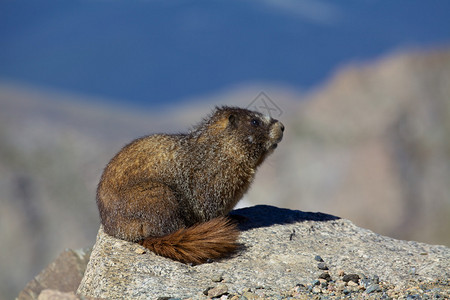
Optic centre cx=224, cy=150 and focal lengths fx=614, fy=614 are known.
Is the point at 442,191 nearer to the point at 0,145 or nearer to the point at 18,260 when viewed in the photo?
the point at 18,260

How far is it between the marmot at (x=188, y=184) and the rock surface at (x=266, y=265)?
0.24 m

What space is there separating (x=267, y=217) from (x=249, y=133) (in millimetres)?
1572

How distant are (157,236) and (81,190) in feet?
56.7

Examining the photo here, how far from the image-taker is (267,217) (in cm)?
999

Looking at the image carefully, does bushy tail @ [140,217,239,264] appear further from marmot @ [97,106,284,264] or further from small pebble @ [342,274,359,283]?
small pebble @ [342,274,359,283]

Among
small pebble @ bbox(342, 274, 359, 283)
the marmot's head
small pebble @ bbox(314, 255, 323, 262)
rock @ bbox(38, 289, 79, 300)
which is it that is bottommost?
rock @ bbox(38, 289, 79, 300)

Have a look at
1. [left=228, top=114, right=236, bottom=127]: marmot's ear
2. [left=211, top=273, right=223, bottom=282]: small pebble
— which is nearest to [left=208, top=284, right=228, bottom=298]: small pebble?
[left=211, top=273, right=223, bottom=282]: small pebble

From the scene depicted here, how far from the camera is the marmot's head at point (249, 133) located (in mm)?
9211

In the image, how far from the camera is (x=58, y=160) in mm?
25719

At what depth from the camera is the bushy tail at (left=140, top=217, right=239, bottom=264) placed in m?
7.91

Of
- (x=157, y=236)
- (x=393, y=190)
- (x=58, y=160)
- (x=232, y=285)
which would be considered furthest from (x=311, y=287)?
(x=58, y=160)

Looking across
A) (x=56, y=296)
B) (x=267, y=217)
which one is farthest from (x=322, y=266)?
(x=56, y=296)

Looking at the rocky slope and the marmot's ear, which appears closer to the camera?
the rocky slope

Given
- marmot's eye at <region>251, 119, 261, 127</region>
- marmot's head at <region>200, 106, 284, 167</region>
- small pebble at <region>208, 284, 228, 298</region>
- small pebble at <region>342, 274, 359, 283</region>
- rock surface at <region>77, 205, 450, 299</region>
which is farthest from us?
marmot's eye at <region>251, 119, 261, 127</region>
